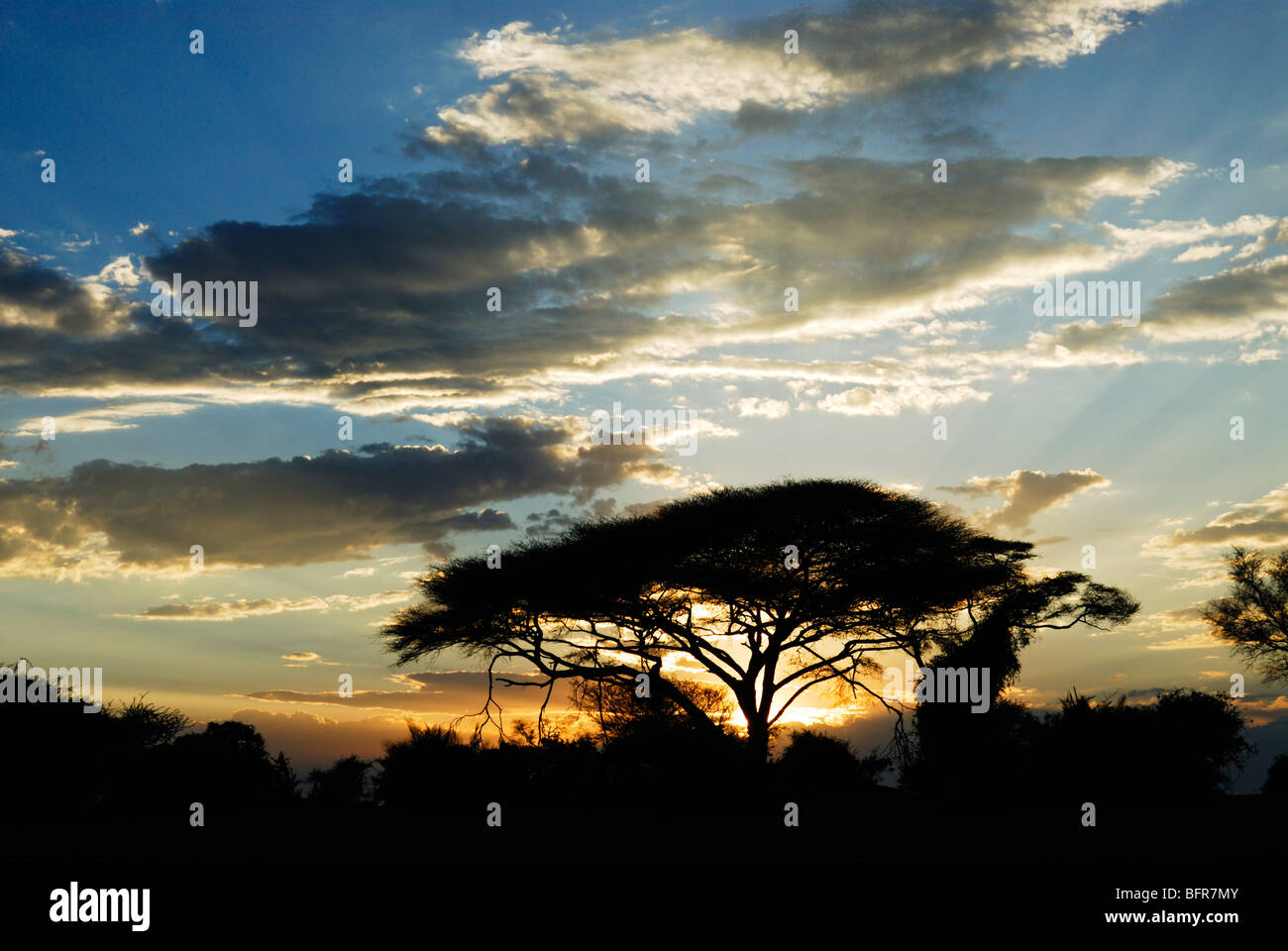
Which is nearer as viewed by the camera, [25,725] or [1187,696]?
[1187,696]

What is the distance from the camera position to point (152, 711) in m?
33.7

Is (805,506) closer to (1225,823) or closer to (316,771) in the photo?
(1225,823)

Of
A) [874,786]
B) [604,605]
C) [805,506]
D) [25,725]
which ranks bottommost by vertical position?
[874,786]

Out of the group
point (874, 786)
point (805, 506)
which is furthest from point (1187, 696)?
point (805, 506)

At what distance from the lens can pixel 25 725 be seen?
31.3 meters

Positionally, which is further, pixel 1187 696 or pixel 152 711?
pixel 152 711

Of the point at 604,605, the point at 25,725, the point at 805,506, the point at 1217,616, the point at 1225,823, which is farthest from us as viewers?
the point at 1217,616

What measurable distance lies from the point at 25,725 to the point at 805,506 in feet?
85.3

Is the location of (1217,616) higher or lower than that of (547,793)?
higher

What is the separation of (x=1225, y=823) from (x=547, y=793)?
685 inches
